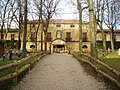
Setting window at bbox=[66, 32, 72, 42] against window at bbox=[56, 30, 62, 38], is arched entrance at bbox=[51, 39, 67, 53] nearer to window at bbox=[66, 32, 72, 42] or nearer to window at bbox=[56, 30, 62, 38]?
window at bbox=[66, 32, 72, 42]

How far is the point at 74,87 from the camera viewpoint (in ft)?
30.3

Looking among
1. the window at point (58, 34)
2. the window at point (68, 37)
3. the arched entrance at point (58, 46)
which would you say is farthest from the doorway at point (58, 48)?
the window at point (58, 34)

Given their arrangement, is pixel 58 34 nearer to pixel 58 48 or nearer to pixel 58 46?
pixel 58 46

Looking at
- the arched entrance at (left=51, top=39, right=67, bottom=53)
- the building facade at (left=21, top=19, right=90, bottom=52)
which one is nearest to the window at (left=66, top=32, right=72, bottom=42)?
the building facade at (left=21, top=19, right=90, bottom=52)

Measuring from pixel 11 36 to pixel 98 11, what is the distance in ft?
98.8

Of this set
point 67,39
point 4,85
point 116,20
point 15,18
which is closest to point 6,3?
point 15,18

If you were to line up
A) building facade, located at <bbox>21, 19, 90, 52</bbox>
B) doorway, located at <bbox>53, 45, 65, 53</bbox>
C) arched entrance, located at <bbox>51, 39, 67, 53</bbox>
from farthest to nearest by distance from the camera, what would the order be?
building facade, located at <bbox>21, 19, 90, 52</bbox> < doorway, located at <bbox>53, 45, 65, 53</bbox> < arched entrance, located at <bbox>51, 39, 67, 53</bbox>

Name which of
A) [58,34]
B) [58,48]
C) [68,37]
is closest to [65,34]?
[68,37]

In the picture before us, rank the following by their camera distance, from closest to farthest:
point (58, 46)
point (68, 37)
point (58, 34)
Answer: point (58, 46) < point (68, 37) < point (58, 34)

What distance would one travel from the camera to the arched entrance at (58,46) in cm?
5847

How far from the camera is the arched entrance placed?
192 feet

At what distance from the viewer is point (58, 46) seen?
5981 cm

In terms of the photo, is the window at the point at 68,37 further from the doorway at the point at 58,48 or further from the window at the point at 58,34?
the doorway at the point at 58,48

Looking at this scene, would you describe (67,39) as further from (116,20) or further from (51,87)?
(51,87)
